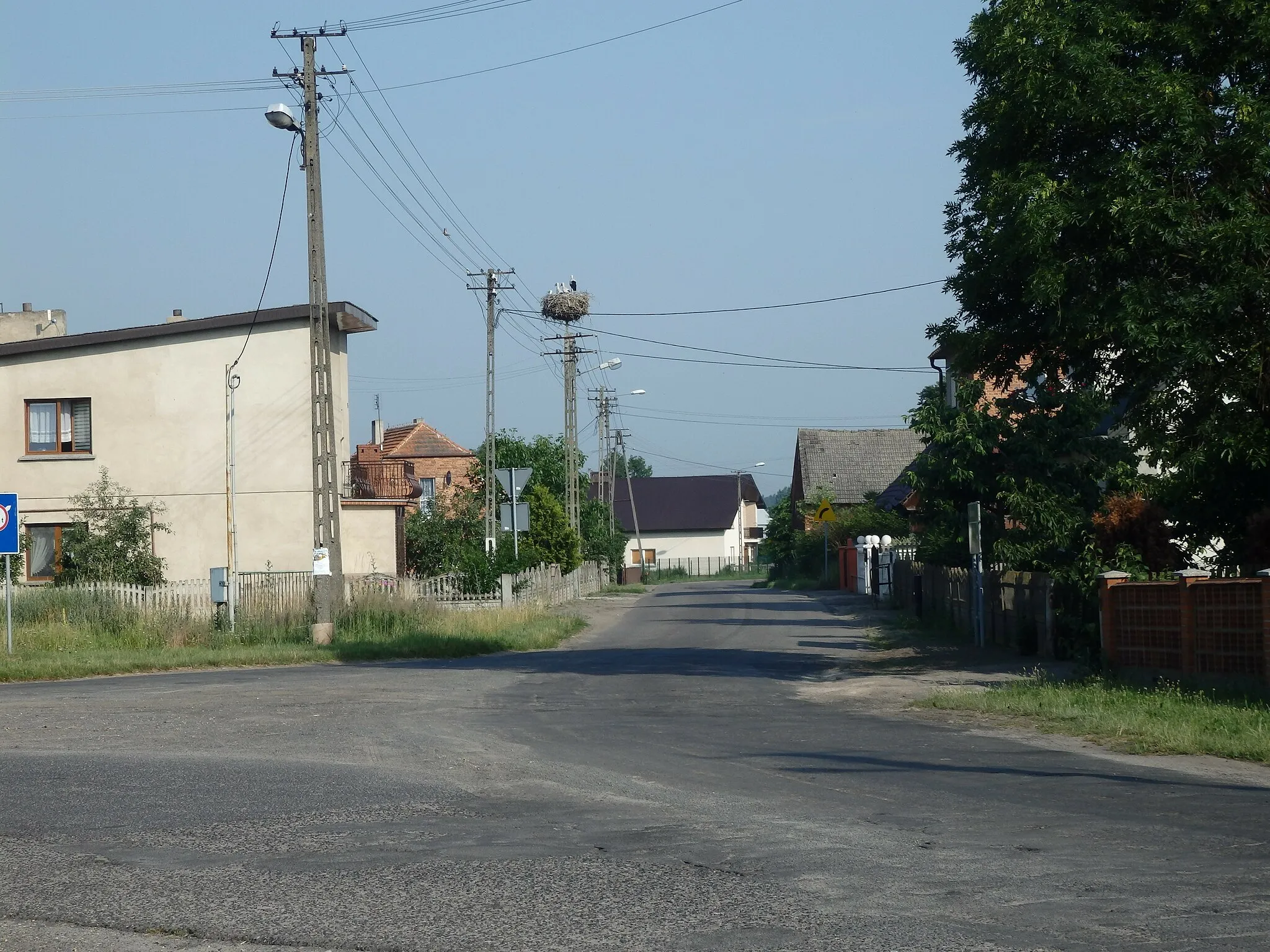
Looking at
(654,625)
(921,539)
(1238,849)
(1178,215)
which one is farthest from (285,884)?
(654,625)

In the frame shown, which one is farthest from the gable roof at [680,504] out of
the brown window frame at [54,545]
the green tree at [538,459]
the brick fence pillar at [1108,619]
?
the brick fence pillar at [1108,619]

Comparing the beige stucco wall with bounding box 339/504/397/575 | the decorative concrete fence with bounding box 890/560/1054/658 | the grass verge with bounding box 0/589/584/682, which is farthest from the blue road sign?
the decorative concrete fence with bounding box 890/560/1054/658

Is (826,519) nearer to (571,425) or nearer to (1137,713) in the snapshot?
(571,425)

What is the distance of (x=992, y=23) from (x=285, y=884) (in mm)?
14041

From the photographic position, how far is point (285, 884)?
6652mm

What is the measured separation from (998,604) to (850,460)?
61.0 meters

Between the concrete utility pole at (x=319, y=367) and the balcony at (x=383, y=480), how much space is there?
14.8 meters

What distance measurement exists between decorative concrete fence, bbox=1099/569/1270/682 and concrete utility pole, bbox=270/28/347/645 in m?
14.2

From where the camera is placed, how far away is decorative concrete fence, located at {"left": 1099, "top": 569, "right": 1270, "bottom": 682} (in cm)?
1430

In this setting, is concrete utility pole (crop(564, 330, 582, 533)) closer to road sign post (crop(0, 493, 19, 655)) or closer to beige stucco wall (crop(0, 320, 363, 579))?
beige stucco wall (crop(0, 320, 363, 579))

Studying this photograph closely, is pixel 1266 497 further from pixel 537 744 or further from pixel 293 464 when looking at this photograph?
pixel 293 464

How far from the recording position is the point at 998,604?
976 inches

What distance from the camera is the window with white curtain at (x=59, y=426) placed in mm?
35250

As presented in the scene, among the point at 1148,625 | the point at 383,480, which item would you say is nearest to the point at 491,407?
the point at 383,480
